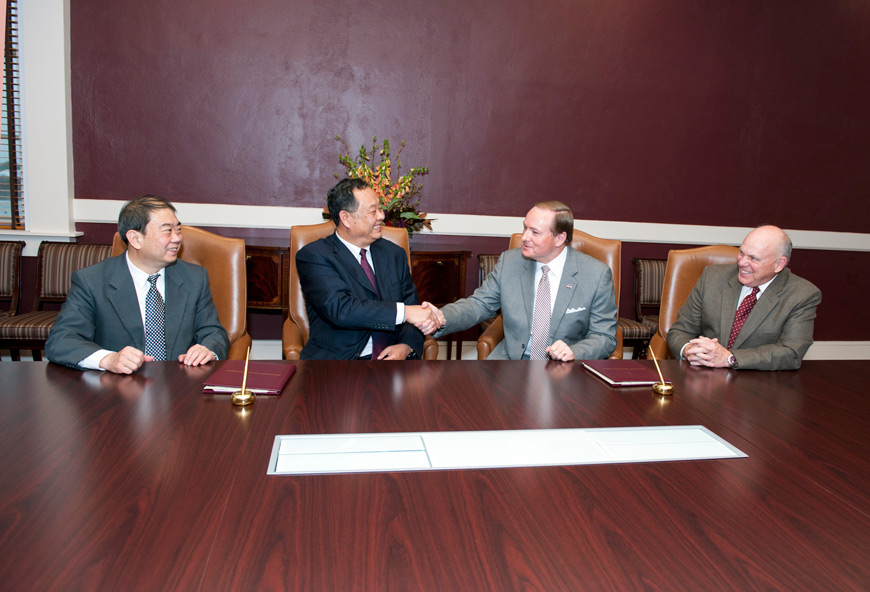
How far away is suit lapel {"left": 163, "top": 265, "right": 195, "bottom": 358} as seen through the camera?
228cm

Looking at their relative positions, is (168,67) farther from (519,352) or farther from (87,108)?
(519,352)

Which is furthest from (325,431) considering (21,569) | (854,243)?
(854,243)

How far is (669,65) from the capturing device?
16.4ft

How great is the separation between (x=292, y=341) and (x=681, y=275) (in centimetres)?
195

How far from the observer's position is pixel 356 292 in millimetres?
2836

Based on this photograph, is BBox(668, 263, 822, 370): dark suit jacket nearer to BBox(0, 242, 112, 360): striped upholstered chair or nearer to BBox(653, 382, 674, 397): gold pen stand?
BBox(653, 382, 674, 397): gold pen stand

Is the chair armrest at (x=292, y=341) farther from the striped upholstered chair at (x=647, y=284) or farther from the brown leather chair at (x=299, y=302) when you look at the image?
the striped upholstered chair at (x=647, y=284)

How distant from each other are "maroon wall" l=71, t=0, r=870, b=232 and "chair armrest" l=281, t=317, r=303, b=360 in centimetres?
198

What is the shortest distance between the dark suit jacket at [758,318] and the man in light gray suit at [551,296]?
0.38 m

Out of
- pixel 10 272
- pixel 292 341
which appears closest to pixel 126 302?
pixel 292 341

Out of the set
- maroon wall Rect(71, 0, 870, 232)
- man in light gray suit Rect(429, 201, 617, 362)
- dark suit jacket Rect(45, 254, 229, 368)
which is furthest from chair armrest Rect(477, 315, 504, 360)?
maroon wall Rect(71, 0, 870, 232)

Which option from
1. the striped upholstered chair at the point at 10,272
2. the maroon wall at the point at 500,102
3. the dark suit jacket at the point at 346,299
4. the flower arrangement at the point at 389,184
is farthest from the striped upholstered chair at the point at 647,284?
the striped upholstered chair at the point at 10,272

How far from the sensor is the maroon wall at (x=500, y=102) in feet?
14.4

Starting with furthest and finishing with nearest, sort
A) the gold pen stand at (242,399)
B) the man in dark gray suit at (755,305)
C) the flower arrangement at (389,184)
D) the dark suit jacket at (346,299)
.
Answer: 1. the flower arrangement at (389,184)
2. the dark suit jacket at (346,299)
3. the man in dark gray suit at (755,305)
4. the gold pen stand at (242,399)
